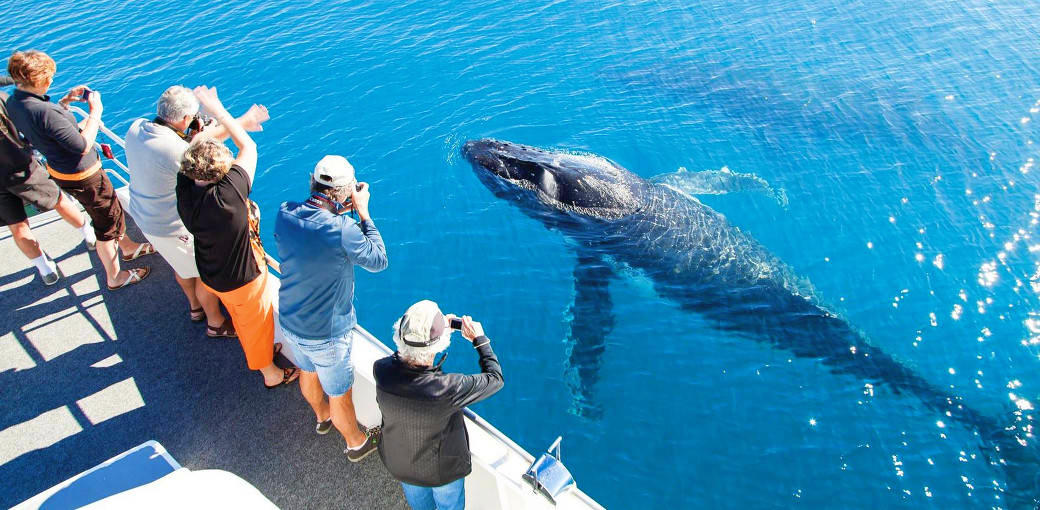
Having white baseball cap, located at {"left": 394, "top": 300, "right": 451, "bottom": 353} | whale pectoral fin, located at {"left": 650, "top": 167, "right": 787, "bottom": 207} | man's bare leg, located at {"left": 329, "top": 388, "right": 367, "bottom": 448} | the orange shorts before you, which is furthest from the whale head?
white baseball cap, located at {"left": 394, "top": 300, "right": 451, "bottom": 353}

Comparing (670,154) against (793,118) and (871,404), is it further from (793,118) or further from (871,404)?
(871,404)

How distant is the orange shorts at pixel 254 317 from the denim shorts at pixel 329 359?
726mm

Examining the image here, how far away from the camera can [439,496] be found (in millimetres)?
4504

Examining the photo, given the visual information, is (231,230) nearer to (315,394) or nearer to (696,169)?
(315,394)

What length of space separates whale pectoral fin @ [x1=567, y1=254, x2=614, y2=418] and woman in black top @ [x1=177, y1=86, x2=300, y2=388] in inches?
147

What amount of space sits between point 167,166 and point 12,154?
2592 millimetres

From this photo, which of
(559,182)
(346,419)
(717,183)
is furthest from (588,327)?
(717,183)

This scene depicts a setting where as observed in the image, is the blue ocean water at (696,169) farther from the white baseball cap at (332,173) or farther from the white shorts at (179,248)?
the white baseball cap at (332,173)

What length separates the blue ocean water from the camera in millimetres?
7648

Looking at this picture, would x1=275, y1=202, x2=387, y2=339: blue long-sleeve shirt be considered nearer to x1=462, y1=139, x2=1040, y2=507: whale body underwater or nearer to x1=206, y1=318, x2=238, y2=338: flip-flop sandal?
x1=206, y1=318, x2=238, y2=338: flip-flop sandal

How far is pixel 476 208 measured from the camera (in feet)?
37.9

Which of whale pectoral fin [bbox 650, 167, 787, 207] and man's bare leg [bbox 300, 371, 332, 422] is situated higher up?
man's bare leg [bbox 300, 371, 332, 422]

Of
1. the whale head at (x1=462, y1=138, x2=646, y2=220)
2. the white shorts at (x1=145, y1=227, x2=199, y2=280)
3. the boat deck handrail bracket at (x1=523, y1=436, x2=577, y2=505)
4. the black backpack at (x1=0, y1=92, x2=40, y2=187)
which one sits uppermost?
the black backpack at (x1=0, y1=92, x2=40, y2=187)

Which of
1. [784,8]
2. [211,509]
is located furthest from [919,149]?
[211,509]
